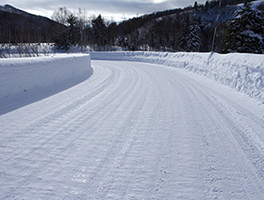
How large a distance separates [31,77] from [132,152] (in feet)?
16.5

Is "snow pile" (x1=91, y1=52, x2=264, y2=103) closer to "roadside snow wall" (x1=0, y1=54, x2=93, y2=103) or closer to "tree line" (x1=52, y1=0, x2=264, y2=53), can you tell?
"roadside snow wall" (x1=0, y1=54, x2=93, y2=103)

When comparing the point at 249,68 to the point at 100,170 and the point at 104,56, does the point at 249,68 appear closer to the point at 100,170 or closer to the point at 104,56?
the point at 100,170

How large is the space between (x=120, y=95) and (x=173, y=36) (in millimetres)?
61791

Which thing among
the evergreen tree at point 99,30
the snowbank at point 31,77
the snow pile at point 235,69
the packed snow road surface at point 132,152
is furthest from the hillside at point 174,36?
the packed snow road surface at point 132,152

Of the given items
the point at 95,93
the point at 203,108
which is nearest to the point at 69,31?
the point at 95,93

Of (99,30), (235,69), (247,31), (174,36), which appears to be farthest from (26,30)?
(174,36)

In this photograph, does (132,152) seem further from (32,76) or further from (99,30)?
(99,30)

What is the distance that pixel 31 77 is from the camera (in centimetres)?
538

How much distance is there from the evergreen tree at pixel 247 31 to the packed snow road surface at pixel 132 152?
18.3 metres

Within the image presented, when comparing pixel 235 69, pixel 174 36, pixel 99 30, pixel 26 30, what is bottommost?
pixel 235 69

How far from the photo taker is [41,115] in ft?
12.0

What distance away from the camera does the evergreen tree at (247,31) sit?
17.4 m

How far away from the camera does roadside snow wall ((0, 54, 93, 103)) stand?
179 inches

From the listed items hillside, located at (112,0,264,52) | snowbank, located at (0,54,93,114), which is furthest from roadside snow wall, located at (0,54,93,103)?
hillside, located at (112,0,264,52)
